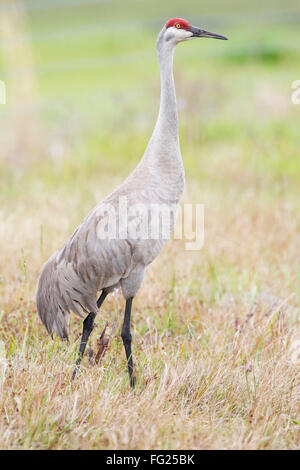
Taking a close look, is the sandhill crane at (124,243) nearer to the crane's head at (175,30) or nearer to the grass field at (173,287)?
the crane's head at (175,30)

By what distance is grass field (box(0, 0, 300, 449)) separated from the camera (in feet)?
8.36

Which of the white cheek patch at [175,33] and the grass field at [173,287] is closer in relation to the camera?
the grass field at [173,287]

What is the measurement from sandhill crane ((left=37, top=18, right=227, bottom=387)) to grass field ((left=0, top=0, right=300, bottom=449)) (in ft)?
0.66

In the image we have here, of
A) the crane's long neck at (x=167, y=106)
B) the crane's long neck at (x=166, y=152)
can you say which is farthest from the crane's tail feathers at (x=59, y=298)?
the crane's long neck at (x=167, y=106)

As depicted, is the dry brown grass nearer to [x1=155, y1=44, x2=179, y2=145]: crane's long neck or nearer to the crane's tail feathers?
the crane's tail feathers

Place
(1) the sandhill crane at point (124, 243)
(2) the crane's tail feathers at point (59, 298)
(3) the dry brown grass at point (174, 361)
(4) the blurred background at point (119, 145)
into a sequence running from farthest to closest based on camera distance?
(4) the blurred background at point (119, 145) < (2) the crane's tail feathers at point (59, 298) < (1) the sandhill crane at point (124, 243) < (3) the dry brown grass at point (174, 361)

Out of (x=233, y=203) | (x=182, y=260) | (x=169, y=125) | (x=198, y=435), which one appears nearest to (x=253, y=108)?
(x=233, y=203)

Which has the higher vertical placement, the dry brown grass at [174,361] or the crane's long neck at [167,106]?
the crane's long neck at [167,106]

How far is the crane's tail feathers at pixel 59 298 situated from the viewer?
2975 mm

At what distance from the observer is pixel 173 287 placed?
3.63m

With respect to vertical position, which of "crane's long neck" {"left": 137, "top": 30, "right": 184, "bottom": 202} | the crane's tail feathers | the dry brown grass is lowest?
the dry brown grass

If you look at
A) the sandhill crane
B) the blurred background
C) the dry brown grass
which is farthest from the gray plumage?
the blurred background

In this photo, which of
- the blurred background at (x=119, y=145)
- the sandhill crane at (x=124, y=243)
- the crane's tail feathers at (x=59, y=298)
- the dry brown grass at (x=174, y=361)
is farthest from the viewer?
the blurred background at (x=119, y=145)

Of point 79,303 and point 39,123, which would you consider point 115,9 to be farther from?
point 79,303
